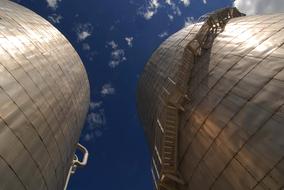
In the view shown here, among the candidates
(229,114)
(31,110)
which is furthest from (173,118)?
(31,110)

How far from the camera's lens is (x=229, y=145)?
504 inches

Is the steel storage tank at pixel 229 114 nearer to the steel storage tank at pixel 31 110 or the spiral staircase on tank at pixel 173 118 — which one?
the spiral staircase on tank at pixel 173 118

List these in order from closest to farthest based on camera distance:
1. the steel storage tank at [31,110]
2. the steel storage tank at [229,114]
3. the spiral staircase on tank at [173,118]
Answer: the steel storage tank at [229,114] → the steel storage tank at [31,110] → the spiral staircase on tank at [173,118]

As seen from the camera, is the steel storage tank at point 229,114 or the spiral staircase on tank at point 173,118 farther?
the spiral staircase on tank at point 173,118

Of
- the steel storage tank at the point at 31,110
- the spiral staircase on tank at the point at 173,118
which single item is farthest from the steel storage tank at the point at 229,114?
the steel storage tank at the point at 31,110

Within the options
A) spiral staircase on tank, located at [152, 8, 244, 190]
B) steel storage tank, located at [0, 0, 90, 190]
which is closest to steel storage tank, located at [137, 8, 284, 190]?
spiral staircase on tank, located at [152, 8, 244, 190]

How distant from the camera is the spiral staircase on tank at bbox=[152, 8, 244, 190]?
16.4 m

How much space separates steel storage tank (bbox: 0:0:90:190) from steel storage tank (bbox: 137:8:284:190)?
596cm

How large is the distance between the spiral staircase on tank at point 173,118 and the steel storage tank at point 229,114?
55 millimetres

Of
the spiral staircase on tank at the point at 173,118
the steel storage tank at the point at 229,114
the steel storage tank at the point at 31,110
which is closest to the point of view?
the steel storage tank at the point at 229,114

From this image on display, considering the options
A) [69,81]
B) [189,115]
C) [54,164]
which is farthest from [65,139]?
[189,115]

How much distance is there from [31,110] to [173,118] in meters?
7.57

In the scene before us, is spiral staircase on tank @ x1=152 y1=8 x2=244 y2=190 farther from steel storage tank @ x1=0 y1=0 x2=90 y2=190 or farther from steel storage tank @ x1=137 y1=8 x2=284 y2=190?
steel storage tank @ x1=0 y1=0 x2=90 y2=190

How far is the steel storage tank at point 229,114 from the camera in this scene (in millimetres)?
11227
